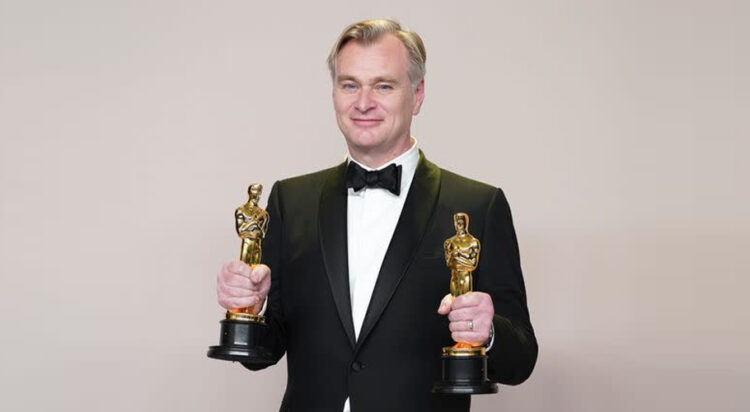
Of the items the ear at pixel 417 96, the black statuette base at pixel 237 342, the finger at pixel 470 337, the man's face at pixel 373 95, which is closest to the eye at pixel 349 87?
the man's face at pixel 373 95

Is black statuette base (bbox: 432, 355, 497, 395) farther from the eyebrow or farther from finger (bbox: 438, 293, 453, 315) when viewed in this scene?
the eyebrow

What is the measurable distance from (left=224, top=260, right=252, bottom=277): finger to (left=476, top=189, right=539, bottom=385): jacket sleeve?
2.42ft

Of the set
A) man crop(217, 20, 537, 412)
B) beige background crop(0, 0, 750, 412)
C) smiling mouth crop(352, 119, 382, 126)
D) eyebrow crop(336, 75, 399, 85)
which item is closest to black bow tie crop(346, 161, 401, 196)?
man crop(217, 20, 537, 412)

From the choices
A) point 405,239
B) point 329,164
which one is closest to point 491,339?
point 405,239

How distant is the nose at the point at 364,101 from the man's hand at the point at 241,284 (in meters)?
0.63

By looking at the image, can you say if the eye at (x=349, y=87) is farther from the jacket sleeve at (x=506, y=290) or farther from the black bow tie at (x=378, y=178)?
→ the jacket sleeve at (x=506, y=290)

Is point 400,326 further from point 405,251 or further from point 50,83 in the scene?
point 50,83

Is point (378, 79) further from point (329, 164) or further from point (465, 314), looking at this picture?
point (329, 164)

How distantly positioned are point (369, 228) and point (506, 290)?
1.59 feet

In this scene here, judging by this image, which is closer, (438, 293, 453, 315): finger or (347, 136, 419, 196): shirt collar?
(438, 293, 453, 315): finger

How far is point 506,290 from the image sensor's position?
149 inches

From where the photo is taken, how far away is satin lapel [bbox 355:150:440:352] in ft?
12.1

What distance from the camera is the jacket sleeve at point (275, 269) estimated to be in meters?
3.83

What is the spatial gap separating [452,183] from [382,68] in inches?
17.4
